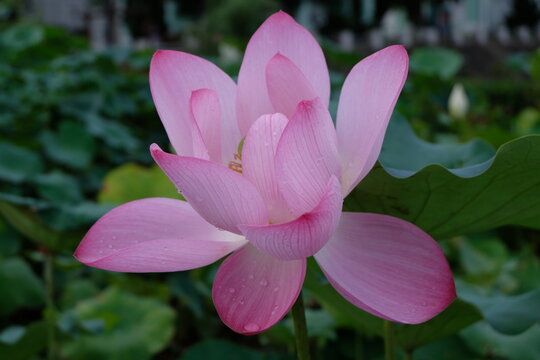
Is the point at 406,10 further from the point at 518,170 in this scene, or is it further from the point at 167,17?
the point at 518,170

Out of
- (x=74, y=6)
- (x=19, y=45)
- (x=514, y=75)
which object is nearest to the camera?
(x=19, y=45)

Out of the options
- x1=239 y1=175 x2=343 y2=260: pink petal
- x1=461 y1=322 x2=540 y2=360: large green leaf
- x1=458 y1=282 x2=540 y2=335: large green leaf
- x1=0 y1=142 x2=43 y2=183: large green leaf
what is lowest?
x1=0 y1=142 x2=43 y2=183: large green leaf

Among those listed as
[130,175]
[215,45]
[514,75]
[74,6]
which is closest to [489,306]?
[130,175]

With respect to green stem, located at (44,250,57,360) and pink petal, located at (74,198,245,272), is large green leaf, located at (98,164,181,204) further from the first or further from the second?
pink petal, located at (74,198,245,272)

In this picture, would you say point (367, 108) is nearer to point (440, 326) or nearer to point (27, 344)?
point (440, 326)

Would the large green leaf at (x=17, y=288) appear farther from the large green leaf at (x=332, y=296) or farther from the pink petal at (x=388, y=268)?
the pink petal at (x=388, y=268)

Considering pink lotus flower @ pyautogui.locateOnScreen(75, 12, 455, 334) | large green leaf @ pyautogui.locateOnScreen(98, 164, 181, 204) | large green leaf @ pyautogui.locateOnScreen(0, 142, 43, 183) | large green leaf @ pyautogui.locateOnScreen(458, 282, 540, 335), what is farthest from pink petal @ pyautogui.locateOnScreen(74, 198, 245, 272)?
large green leaf @ pyautogui.locateOnScreen(0, 142, 43, 183)

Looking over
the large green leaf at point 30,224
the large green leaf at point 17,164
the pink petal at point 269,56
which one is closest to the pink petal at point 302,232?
the pink petal at point 269,56

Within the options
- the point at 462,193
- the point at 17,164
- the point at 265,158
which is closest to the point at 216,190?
the point at 265,158

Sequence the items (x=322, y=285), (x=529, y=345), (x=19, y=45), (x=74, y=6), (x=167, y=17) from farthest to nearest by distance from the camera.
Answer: (x=167, y=17), (x=74, y=6), (x=19, y=45), (x=529, y=345), (x=322, y=285)
